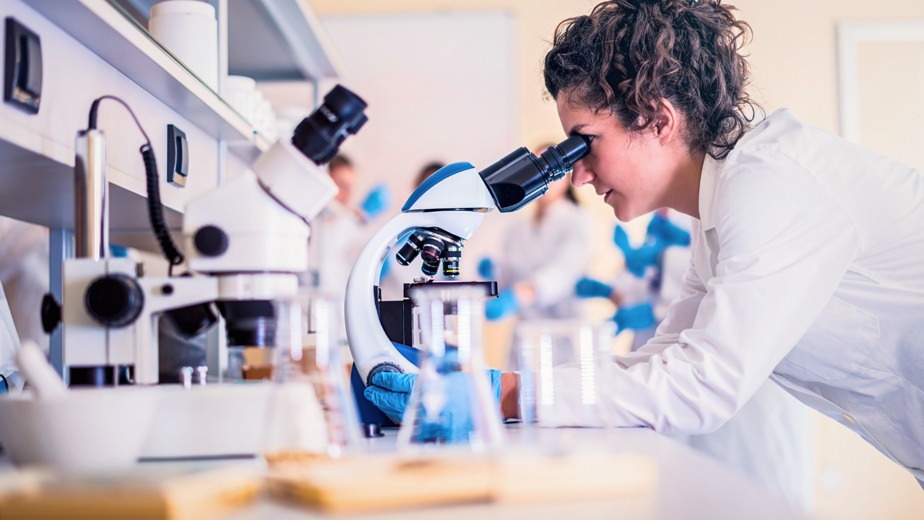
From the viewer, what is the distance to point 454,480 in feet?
2.05

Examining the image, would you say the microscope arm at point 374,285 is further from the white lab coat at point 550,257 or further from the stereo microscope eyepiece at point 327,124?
the white lab coat at point 550,257

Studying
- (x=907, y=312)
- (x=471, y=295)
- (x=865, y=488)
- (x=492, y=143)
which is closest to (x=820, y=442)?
(x=865, y=488)

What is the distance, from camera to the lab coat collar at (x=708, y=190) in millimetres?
1418

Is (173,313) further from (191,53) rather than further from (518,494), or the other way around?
(191,53)

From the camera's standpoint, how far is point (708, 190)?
1436mm

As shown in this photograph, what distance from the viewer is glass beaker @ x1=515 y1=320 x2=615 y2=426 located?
2.58ft

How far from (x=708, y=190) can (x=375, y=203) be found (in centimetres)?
306

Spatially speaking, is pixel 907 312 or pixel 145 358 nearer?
pixel 145 358

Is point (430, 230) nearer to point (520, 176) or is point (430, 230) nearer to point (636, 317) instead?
point (520, 176)

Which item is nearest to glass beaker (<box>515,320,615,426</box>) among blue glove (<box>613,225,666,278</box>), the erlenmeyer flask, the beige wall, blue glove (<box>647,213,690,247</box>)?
the erlenmeyer flask

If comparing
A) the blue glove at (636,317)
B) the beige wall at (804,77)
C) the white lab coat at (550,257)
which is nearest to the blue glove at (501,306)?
the white lab coat at (550,257)

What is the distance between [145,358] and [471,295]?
38cm

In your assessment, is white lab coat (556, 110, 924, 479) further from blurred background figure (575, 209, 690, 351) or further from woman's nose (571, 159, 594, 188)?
blurred background figure (575, 209, 690, 351)

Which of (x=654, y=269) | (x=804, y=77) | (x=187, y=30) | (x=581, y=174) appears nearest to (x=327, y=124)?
(x=581, y=174)
